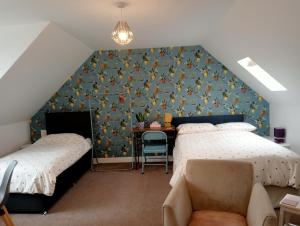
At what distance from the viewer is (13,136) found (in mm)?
4570

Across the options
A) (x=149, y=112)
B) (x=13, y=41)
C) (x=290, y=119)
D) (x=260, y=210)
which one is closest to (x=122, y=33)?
(x=13, y=41)

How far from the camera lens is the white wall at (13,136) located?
4.26 meters

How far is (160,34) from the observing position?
154 inches

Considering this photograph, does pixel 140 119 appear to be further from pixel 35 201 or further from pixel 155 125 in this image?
pixel 35 201

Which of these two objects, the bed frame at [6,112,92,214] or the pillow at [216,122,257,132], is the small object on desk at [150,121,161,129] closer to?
the pillow at [216,122,257,132]

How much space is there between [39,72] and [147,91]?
2.01 meters

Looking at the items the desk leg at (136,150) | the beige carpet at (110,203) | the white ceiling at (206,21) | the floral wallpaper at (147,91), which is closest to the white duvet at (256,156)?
the beige carpet at (110,203)

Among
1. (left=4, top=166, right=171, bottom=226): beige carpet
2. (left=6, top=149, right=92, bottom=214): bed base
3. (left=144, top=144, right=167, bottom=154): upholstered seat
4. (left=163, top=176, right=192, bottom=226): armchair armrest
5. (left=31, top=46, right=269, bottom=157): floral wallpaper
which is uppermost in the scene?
(left=31, top=46, right=269, bottom=157): floral wallpaper

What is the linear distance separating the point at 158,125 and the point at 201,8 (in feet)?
7.81

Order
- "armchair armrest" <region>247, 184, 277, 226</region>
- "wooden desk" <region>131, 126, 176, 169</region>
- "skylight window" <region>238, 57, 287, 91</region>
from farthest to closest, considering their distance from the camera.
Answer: "wooden desk" <region>131, 126, 176, 169</region>, "skylight window" <region>238, 57, 287, 91</region>, "armchair armrest" <region>247, 184, 277, 226</region>

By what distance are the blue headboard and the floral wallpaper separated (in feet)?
0.33

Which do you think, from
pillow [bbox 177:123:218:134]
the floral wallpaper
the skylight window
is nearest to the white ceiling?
the skylight window

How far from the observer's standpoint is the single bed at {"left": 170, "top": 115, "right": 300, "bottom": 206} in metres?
2.76

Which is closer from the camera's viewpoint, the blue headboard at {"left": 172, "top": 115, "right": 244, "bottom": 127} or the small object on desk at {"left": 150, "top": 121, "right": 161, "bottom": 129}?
the small object on desk at {"left": 150, "top": 121, "right": 161, "bottom": 129}
